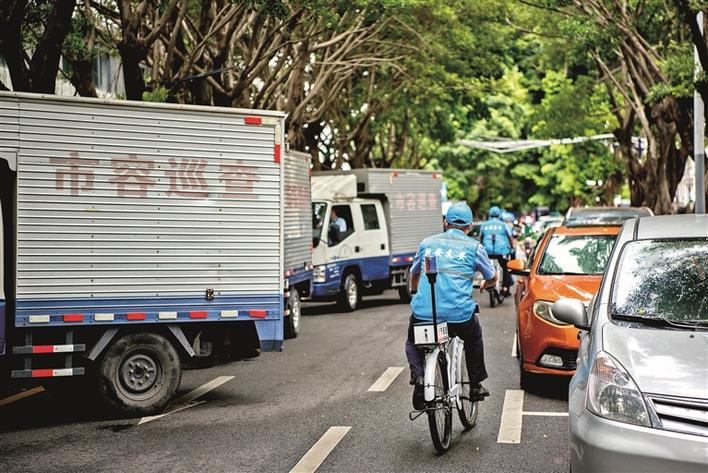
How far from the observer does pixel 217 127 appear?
956 cm

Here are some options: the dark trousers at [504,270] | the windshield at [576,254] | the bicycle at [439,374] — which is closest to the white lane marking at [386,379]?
the windshield at [576,254]

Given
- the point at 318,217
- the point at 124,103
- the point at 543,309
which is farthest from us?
the point at 318,217

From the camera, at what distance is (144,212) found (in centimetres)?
933

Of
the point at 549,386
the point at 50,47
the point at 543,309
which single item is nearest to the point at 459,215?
the point at 543,309

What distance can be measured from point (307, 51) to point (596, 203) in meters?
33.0

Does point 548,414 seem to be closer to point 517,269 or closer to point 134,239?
point 517,269

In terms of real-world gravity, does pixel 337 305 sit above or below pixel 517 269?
below

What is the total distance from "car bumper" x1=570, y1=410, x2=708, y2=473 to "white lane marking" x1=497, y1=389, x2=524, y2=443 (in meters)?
3.02

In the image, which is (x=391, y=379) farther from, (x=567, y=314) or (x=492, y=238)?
(x=492, y=238)

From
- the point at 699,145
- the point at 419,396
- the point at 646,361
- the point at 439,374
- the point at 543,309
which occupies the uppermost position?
the point at 699,145

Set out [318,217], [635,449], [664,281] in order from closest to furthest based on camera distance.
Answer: [635,449]
[664,281]
[318,217]

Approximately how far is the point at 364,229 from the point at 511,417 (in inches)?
478

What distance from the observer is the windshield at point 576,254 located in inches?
423

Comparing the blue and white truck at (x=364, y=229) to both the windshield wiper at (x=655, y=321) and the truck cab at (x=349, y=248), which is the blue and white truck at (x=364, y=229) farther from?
the windshield wiper at (x=655, y=321)
